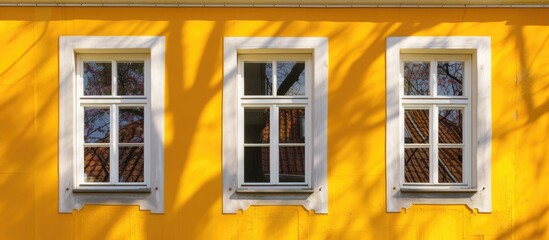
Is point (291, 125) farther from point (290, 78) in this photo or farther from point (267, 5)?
point (267, 5)

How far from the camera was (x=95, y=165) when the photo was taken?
6855 millimetres

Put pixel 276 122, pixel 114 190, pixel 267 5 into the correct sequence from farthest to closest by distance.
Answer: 1. pixel 276 122
2. pixel 267 5
3. pixel 114 190

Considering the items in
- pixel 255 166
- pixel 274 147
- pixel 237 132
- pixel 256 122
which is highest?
pixel 256 122

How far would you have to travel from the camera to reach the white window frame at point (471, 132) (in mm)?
6660

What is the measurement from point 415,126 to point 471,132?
0.63 m

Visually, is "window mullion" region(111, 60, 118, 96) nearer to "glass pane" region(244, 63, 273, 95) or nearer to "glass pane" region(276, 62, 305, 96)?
"glass pane" region(244, 63, 273, 95)

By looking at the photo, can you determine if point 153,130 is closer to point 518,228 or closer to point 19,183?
point 19,183

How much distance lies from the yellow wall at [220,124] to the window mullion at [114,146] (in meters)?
0.39

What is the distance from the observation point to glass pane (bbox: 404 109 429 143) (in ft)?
22.6

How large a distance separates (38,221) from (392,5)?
183 inches

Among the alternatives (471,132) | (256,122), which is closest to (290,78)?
(256,122)

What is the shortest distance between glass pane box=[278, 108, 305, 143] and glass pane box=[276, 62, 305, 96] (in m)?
0.21

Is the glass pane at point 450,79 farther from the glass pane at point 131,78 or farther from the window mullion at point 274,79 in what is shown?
the glass pane at point 131,78

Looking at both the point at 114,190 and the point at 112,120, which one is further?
the point at 112,120
